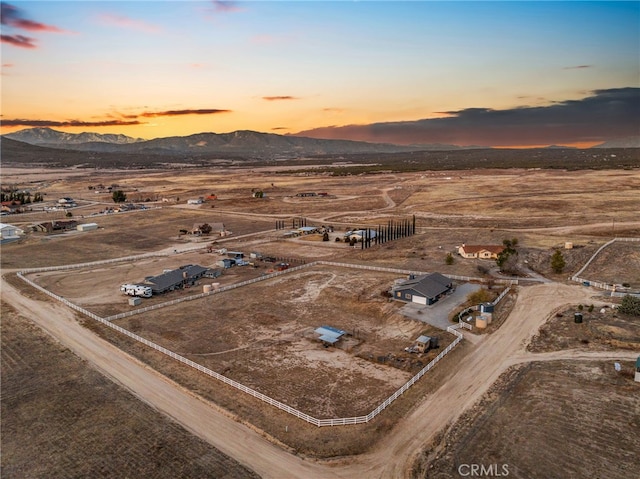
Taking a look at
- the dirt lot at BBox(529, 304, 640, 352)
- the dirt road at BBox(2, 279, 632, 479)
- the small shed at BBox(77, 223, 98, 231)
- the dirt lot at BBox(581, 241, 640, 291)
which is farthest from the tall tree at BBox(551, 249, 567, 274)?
the small shed at BBox(77, 223, 98, 231)

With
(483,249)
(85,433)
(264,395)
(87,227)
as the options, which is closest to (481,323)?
(264,395)

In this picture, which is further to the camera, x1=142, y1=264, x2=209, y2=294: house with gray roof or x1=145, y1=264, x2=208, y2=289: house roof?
x1=145, y1=264, x2=208, y2=289: house roof

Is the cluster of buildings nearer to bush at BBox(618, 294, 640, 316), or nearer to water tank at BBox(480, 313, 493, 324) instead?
water tank at BBox(480, 313, 493, 324)

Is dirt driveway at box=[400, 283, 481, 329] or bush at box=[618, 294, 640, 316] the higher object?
bush at box=[618, 294, 640, 316]

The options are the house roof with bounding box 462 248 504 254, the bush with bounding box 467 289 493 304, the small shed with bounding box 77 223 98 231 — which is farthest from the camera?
the small shed with bounding box 77 223 98 231

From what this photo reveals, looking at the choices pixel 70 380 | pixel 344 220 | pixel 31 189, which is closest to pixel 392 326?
pixel 70 380

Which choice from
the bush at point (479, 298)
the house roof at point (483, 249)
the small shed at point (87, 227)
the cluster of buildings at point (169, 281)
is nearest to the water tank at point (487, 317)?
the bush at point (479, 298)

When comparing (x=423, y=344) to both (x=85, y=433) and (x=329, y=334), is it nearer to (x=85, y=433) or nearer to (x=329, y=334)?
(x=329, y=334)
